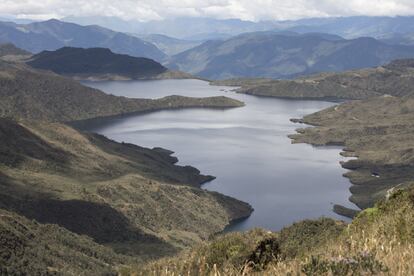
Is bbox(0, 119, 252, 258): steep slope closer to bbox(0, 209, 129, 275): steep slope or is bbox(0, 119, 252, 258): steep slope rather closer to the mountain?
the mountain

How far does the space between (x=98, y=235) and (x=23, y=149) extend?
53546mm

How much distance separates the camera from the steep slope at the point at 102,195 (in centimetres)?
10844

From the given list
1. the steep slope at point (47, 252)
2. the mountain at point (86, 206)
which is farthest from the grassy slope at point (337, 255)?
the mountain at point (86, 206)

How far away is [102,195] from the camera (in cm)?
12800

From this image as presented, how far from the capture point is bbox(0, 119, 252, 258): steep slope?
4269 inches

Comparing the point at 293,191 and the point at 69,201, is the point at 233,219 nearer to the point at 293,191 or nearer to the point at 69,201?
the point at 293,191

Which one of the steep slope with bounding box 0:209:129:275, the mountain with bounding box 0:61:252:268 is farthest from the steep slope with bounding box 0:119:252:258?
the steep slope with bounding box 0:209:129:275

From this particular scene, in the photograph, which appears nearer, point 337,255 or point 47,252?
point 337,255

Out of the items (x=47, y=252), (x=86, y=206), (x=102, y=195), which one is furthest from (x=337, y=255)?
(x=102, y=195)

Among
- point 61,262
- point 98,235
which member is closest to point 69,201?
point 98,235

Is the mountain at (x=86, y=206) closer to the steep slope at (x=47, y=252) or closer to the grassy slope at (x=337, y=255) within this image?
the steep slope at (x=47, y=252)

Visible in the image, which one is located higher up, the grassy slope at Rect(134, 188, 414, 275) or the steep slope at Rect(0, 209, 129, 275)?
the grassy slope at Rect(134, 188, 414, 275)

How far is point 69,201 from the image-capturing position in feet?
377

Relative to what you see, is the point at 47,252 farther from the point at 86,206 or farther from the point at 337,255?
the point at 337,255
